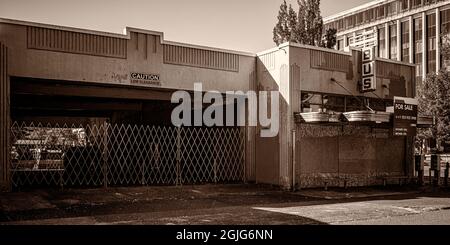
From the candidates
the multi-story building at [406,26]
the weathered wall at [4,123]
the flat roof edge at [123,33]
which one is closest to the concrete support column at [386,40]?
the multi-story building at [406,26]

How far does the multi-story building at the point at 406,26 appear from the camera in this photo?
59062mm

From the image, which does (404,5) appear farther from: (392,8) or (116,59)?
(116,59)

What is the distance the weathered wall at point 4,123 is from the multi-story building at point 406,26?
172ft

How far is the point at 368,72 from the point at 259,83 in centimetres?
462

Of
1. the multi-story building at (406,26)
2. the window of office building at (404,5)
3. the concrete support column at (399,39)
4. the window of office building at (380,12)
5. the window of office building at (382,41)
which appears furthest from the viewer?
the window of office building at (382,41)

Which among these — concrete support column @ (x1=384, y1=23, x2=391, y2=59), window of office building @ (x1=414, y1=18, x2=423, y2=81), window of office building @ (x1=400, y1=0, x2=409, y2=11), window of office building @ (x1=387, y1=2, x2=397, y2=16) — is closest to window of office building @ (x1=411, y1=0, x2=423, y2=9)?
window of office building @ (x1=400, y1=0, x2=409, y2=11)

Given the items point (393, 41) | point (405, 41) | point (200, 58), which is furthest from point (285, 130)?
point (393, 41)

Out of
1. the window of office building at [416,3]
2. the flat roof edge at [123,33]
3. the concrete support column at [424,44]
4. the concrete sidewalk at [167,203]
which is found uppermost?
the window of office building at [416,3]

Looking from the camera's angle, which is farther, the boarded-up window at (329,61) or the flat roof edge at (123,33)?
the boarded-up window at (329,61)

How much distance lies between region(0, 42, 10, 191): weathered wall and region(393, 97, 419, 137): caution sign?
44.1ft

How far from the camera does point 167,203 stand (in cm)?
1195

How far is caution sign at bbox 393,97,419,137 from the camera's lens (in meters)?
16.0

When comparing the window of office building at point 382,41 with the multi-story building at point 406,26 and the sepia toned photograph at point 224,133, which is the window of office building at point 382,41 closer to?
the multi-story building at point 406,26
